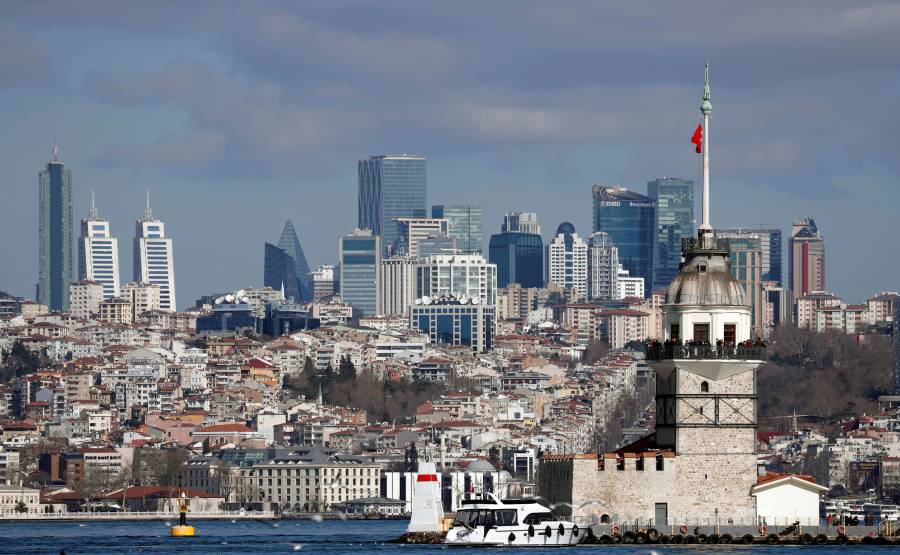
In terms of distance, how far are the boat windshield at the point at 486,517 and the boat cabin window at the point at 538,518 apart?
456 millimetres

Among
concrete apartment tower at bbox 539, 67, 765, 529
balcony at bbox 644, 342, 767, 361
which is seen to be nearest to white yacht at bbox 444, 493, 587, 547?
concrete apartment tower at bbox 539, 67, 765, 529

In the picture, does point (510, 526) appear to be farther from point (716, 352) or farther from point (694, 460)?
point (716, 352)

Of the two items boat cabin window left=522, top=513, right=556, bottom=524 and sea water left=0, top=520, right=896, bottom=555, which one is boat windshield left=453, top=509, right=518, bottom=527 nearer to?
boat cabin window left=522, top=513, right=556, bottom=524

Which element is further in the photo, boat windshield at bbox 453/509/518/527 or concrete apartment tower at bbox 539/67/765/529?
boat windshield at bbox 453/509/518/527

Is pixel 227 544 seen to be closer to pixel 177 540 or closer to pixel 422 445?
pixel 177 540

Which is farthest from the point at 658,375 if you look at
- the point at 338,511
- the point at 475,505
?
the point at 338,511

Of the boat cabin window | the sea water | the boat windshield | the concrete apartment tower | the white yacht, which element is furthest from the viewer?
the boat windshield

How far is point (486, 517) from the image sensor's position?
63.1 metres

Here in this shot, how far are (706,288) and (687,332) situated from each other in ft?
3.35

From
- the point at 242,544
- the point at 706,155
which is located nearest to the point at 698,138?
the point at 706,155

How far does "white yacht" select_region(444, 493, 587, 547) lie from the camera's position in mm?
60562

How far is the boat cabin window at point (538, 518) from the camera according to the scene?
61.1m

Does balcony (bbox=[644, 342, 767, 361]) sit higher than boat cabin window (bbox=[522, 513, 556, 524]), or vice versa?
balcony (bbox=[644, 342, 767, 361])

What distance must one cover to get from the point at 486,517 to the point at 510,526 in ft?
2.92
